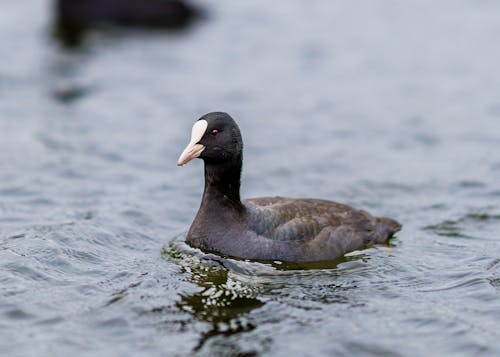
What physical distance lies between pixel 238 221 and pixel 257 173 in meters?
3.25

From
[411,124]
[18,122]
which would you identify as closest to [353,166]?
[411,124]

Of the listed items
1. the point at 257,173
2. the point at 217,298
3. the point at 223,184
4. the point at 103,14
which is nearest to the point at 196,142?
the point at 223,184

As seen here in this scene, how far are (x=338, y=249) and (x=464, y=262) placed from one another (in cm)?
126

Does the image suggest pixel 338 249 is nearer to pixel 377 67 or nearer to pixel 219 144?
pixel 219 144

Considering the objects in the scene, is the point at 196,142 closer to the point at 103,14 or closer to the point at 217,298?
the point at 217,298

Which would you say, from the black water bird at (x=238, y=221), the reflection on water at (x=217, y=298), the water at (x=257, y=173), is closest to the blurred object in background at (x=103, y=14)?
the water at (x=257, y=173)

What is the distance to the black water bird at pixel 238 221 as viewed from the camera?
9062 millimetres

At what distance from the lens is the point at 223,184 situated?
30.5ft

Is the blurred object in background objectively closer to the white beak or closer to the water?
the water

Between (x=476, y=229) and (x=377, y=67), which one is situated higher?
(x=377, y=67)

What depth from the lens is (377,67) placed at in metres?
17.0

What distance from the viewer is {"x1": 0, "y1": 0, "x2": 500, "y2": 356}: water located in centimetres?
779

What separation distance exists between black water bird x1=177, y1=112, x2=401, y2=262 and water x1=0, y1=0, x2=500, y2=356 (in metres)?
0.16

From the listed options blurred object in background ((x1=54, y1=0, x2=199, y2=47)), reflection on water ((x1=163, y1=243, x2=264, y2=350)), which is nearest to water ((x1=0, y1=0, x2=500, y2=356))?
reflection on water ((x1=163, y1=243, x2=264, y2=350))
